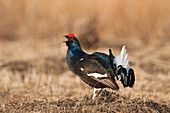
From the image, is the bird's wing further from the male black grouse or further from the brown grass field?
the brown grass field

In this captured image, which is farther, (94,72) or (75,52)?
(75,52)

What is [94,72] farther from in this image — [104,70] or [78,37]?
[78,37]

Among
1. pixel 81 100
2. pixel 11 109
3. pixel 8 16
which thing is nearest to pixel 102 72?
pixel 81 100

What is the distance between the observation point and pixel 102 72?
4.18 metres

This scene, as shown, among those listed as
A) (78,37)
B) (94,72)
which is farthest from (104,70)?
(78,37)

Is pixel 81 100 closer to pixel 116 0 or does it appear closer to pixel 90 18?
pixel 90 18

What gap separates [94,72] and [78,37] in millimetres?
4957

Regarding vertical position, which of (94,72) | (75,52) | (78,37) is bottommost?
(94,72)

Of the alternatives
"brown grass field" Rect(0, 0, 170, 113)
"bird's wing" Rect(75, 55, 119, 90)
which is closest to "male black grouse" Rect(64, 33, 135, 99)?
"bird's wing" Rect(75, 55, 119, 90)

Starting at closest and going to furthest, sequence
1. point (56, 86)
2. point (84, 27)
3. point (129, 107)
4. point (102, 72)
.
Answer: point (129, 107) < point (102, 72) < point (56, 86) < point (84, 27)

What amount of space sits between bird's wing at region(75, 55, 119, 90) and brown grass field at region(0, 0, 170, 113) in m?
0.27

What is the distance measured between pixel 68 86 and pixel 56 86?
0.89 feet

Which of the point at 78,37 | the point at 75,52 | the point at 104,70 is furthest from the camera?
the point at 78,37

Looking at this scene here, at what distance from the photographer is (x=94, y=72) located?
419 centimetres
